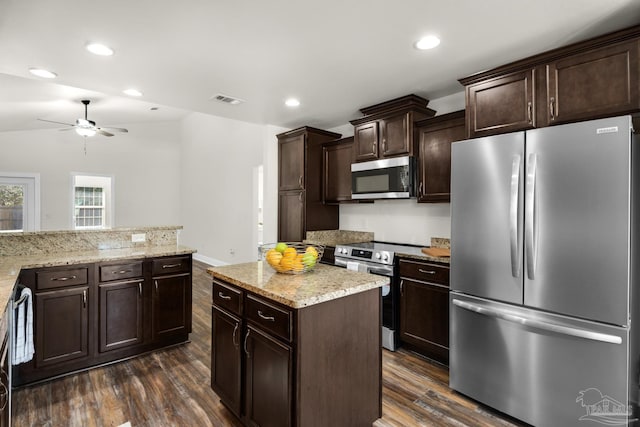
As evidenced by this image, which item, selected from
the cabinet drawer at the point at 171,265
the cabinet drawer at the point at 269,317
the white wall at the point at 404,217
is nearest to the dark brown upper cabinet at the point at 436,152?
the white wall at the point at 404,217

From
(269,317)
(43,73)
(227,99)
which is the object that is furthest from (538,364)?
(43,73)

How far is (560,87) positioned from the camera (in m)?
2.13

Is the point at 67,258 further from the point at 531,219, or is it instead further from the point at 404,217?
the point at 531,219

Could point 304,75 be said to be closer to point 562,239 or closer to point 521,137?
point 521,137

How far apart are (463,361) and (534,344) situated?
0.52 m

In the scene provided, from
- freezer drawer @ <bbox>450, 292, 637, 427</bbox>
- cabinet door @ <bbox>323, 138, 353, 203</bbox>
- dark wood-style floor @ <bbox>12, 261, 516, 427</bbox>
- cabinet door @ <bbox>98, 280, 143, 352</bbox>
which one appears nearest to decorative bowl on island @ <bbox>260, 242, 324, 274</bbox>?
dark wood-style floor @ <bbox>12, 261, 516, 427</bbox>

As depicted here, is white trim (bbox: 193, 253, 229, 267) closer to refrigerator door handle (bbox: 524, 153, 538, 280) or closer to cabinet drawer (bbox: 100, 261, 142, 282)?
cabinet drawer (bbox: 100, 261, 142, 282)

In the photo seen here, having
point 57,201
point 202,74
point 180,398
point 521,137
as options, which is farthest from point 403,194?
point 57,201

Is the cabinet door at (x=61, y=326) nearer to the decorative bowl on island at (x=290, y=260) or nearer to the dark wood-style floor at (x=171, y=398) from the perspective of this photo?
the dark wood-style floor at (x=171, y=398)

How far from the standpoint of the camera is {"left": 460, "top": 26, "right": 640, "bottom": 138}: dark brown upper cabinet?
74.4 inches

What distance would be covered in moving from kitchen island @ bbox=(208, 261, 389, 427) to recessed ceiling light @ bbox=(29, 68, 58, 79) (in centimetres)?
225

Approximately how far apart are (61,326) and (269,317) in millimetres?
2017

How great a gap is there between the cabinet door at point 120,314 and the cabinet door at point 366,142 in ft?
8.55

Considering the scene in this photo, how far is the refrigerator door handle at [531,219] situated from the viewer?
1.97 metres
